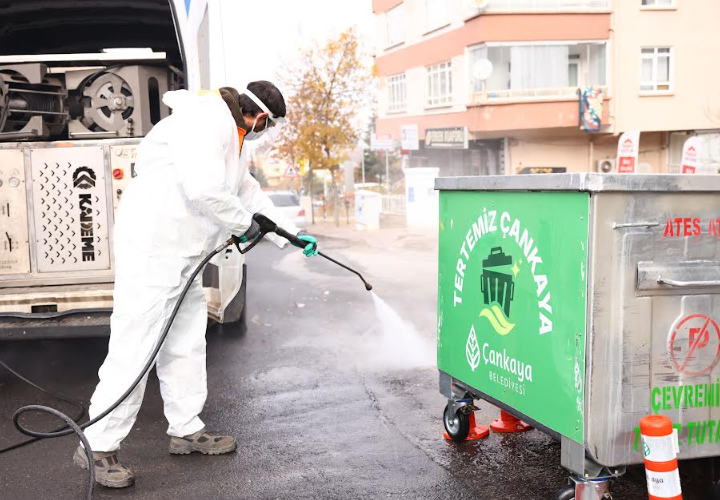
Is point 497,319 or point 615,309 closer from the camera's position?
point 615,309

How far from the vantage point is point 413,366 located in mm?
6441

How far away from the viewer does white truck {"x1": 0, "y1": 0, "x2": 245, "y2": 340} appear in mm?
6094

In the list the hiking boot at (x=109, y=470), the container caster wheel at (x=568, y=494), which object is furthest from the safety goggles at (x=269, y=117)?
the container caster wheel at (x=568, y=494)

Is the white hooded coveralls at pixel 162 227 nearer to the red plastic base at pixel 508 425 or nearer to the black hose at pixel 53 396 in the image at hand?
the black hose at pixel 53 396

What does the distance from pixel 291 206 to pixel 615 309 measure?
2098 centimetres

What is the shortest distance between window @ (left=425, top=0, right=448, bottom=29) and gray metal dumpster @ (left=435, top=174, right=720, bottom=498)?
95.5 feet

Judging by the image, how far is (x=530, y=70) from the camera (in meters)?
28.9

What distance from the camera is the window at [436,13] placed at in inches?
1228

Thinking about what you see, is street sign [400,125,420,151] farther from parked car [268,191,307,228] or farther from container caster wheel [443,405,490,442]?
container caster wheel [443,405,490,442]

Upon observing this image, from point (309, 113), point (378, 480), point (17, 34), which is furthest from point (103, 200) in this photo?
point (309, 113)

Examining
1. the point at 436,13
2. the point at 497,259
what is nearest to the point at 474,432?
the point at 497,259

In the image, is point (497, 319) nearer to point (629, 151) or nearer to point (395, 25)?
point (629, 151)

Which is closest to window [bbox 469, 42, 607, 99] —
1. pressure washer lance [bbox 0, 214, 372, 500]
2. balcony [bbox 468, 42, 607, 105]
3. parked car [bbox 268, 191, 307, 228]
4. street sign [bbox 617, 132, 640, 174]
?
balcony [bbox 468, 42, 607, 105]

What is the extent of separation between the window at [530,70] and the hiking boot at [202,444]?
2529 cm
